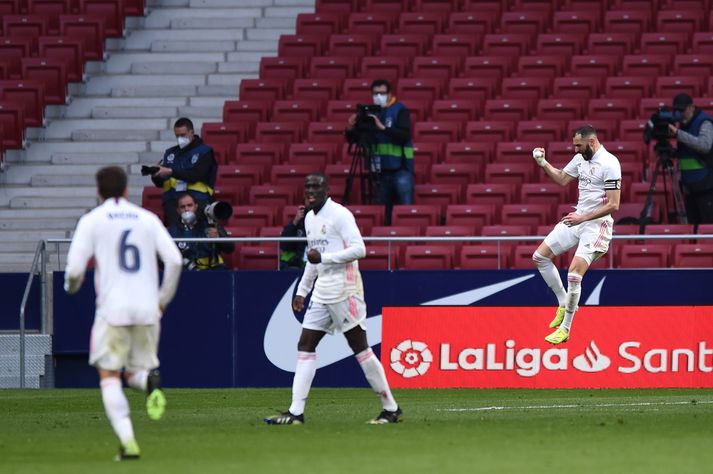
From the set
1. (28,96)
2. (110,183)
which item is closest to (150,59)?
(28,96)

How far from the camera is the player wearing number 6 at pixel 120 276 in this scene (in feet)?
34.0

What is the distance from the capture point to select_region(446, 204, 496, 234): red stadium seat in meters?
20.9

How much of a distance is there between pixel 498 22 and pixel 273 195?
19.8 feet

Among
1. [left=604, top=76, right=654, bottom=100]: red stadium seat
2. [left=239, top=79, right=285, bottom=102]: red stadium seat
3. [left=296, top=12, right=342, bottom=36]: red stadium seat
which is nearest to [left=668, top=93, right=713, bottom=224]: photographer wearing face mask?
[left=604, top=76, right=654, bottom=100]: red stadium seat

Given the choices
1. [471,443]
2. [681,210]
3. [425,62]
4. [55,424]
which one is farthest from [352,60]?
[471,443]

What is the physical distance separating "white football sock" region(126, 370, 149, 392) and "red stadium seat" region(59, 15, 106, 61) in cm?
1671

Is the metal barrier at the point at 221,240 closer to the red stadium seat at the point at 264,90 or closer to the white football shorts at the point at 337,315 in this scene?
the red stadium seat at the point at 264,90

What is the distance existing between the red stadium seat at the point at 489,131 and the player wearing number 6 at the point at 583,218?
594 centimetres

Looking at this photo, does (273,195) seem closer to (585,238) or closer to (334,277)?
(585,238)

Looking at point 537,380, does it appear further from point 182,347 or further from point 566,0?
point 566,0

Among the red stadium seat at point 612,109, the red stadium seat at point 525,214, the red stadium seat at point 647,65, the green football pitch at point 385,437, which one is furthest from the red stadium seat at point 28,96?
the red stadium seat at point 647,65

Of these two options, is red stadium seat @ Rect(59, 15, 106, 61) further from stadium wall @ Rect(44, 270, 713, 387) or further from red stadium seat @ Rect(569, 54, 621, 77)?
red stadium seat @ Rect(569, 54, 621, 77)

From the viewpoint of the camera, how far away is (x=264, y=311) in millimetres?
20328

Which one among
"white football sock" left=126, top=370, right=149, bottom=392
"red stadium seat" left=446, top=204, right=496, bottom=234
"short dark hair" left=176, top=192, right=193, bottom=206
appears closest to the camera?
"white football sock" left=126, top=370, right=149, bottom=392
